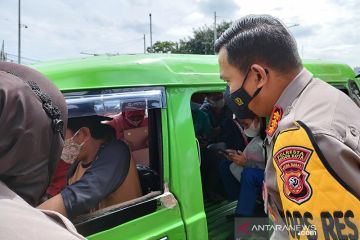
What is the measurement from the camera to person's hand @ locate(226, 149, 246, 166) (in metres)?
3.29

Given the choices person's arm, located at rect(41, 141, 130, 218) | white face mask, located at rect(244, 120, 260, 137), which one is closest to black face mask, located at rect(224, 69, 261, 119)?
person's arm, located at rect(41, 141, 130, 218)

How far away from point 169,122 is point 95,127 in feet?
1.58

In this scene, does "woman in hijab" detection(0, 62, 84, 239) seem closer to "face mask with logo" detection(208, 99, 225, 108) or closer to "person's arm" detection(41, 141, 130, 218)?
"person's arm" detection(41, 141, 130, 218)

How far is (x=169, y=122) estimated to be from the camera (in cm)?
188

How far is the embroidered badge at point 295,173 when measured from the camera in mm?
999

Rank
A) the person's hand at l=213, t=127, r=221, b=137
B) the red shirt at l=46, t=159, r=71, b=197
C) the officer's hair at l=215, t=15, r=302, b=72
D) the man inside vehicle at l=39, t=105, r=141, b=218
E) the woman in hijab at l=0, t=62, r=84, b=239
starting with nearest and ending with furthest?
the woman in hijab at l=0, t=62, r=84, b=239 → the officer's hair at l=215, t=15, r=302, b=72 → the man inside vehicle at l=39, t=105, r=141, b=218 → the red shirt at l=46, t=159, r=71, b=197 → the person's hand at l=213, t=127, r=221, b=137

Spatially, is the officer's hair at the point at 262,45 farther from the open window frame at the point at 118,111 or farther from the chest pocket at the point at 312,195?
the open window frame at the point at 118,111

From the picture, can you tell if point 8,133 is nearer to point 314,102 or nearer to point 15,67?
point 15,67

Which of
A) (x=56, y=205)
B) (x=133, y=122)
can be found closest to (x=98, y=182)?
(x=56, y=205)

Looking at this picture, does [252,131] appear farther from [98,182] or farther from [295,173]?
[295,173]

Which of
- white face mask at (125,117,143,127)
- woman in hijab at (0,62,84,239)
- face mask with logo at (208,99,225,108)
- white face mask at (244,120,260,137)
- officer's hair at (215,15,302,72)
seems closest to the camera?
woman in hijab at (0,62,84,239)

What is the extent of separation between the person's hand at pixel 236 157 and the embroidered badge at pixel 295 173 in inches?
87.8

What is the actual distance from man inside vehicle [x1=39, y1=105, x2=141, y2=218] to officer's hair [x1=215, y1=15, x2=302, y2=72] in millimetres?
894

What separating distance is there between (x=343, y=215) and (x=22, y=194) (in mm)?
790
